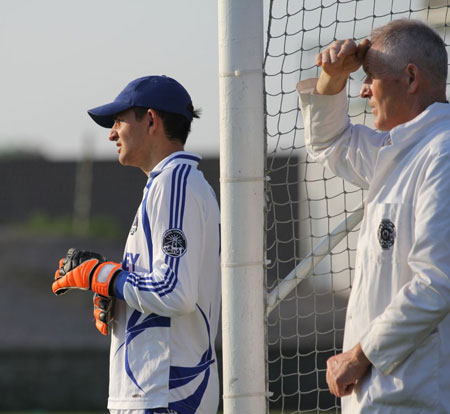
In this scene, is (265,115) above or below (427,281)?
above

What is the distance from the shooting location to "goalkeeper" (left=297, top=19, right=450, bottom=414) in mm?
2490

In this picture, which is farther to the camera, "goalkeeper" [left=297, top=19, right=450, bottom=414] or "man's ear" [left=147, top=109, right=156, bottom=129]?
"man's ear" [left=147, top=109, right=156, bottom=129]

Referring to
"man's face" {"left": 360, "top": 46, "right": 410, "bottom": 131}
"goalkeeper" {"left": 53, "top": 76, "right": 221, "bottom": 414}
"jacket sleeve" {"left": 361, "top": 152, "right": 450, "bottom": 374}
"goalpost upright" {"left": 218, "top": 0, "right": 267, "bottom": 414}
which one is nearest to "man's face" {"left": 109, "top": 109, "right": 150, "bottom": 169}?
"goalkeeper" {"left": 53, "top": 76, "right": 221, "bottom": 414}

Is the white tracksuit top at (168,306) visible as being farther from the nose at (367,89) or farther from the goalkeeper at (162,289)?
the nose at (367,89)

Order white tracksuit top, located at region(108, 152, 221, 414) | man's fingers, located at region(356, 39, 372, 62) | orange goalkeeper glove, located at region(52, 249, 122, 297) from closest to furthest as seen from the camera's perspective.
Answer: man's fingers, located at region(356, 39, 372, 62), white tracksuit top, located at region(108, 152, 221, 414), orange goalkeeper glove, located at region(52, 249, 122, 297)

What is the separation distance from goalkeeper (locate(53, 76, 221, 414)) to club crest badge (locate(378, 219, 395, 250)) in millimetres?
764

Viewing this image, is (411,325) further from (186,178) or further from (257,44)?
(257,44)

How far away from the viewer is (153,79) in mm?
3555

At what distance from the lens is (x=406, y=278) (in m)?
2.59

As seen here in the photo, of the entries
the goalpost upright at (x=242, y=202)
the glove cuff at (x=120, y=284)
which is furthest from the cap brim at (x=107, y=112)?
the glove cuff at (x=120, y=284)

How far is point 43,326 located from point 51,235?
3.43 metres

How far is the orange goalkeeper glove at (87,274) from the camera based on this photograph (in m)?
3.25

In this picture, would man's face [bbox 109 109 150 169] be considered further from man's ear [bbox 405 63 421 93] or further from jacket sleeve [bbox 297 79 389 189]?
man's ear [bbox 405 63 421 93]

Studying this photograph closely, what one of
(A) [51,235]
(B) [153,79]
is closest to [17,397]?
(A) [51,235]
